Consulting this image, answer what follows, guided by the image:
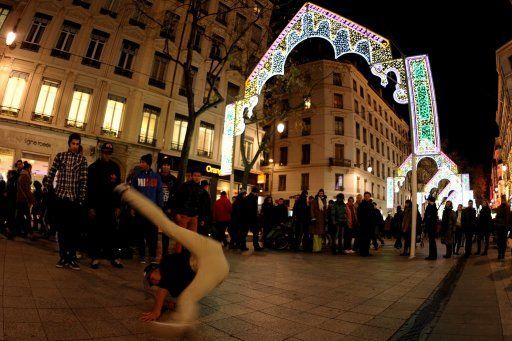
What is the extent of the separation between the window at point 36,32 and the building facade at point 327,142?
75.3 feet

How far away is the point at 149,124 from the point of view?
850 inches

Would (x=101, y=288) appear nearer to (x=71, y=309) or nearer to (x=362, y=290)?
(x=71, y=309)

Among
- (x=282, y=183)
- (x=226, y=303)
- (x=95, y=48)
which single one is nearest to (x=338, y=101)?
(x=282, y=183)

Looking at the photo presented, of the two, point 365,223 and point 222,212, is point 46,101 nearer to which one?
point 222,212

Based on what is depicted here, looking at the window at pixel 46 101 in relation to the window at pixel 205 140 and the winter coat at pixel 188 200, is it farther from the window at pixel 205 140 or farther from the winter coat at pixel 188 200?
the winter coat at pixel 188 200

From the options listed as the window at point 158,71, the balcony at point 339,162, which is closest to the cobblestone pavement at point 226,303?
the window at point 158,71

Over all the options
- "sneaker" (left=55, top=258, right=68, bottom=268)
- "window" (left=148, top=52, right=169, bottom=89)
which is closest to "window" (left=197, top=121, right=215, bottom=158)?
"window" (left=148, top=52, right=169, bottom=89)

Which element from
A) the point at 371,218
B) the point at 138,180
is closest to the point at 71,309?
the point at 138,180

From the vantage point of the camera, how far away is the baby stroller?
11047 mm

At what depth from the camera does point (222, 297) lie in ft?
14.0

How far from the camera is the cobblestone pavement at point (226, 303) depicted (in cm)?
288

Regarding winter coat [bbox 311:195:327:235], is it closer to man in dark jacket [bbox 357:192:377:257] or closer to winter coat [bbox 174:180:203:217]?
man in dark jacket [bbox 357:192:377:257]

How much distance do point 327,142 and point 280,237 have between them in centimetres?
2773

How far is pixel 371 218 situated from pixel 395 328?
7361 mm
